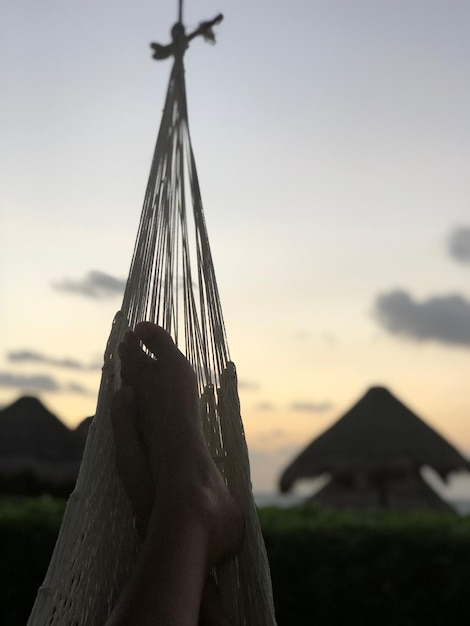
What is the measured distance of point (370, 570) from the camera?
2.59 meters

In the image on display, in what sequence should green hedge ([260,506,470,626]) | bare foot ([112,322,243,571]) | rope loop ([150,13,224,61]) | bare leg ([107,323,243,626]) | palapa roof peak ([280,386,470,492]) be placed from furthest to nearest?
1. palapa roof peak ([280,386,470,492])
2. green hedge ([260,506,470,626])
3. rope loop ([150,13,224,61])
4. bare foot ([112,322,243,571])
5. bare leg ([107,323,243,626])

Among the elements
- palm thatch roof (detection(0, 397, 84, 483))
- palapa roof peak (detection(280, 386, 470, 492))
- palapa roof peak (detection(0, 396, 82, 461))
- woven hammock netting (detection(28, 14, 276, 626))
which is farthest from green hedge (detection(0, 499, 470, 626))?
palapa roof peak (detection(0, 396, 82, 461))

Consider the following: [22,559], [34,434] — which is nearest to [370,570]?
[22,559]

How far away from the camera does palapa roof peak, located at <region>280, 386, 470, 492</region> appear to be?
209 inches

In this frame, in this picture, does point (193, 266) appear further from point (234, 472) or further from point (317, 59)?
point (317, 59)

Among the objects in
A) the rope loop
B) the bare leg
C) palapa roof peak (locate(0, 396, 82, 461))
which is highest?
palapa roof peak (locate(0, 396, 82, 461))

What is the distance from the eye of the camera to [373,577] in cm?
258

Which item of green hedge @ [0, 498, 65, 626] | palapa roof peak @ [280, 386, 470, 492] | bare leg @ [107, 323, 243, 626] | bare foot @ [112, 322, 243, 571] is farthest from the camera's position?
palapa roof peak @ [280, 386, 470, 492]

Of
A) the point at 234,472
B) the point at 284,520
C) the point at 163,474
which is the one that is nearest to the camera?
the point at 163,474

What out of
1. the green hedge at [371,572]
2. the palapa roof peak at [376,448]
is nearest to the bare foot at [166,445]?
the green hedge at [371,572]

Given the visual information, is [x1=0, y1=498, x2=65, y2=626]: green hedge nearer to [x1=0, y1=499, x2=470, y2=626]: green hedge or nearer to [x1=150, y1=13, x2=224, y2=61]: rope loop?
[x1=0, y1=499, x2=470, y2=626]: green hedge

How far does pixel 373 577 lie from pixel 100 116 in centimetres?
173

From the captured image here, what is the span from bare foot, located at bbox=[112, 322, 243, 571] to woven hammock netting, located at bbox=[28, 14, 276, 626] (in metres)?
0.04

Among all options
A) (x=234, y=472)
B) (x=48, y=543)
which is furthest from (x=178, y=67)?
(x=48, y=543)
